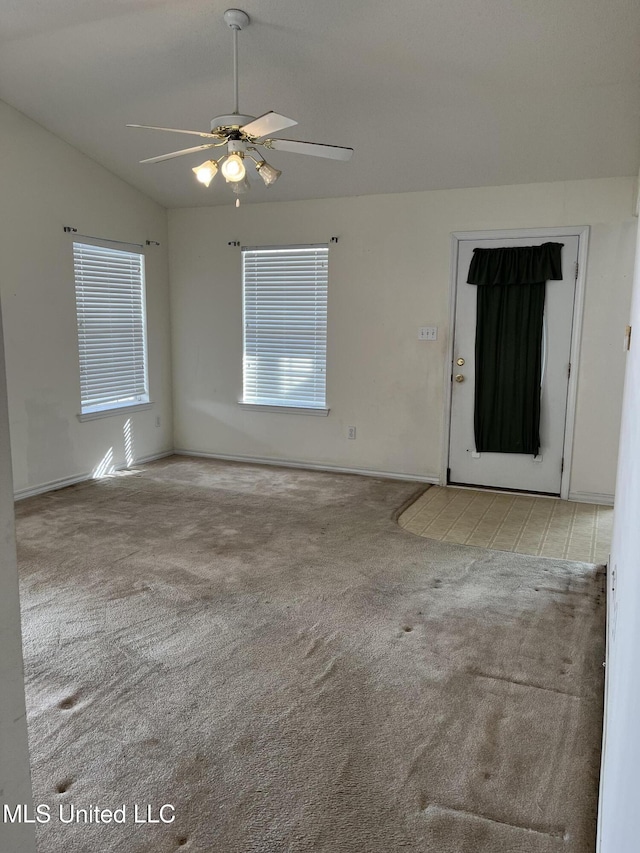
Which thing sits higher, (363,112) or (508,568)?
(363,112)

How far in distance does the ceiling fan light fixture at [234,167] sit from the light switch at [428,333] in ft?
8.59

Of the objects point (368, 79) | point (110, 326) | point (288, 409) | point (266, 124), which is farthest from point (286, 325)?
point (266, 124)

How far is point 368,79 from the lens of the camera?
3.80 m

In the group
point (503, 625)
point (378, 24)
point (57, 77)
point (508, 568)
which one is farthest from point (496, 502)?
point (57, 77)

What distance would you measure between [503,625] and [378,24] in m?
3.16

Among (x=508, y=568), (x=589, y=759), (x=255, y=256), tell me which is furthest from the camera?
(x=255, y=256)

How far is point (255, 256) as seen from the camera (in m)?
6.02

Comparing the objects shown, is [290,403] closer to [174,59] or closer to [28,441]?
[28,441]

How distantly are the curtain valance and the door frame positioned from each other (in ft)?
0.35

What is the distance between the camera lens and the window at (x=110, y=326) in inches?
212

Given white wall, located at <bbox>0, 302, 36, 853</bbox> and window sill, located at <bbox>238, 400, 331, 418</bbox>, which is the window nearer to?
window sill, located at <bbox>238, 400, 331, 418</bbox>

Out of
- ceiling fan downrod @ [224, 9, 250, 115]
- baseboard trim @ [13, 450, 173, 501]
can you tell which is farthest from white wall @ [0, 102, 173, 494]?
ceiling fan downrod @ [224, 9, 250, 115]

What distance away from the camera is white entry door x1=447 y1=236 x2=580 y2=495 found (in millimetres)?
4914

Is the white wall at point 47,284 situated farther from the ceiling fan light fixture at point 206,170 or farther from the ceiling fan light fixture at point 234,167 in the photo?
the ceiling fan light fixture at point 234,167
